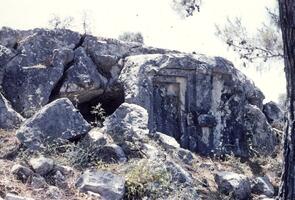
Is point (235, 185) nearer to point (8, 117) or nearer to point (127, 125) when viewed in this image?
point (127, 125)

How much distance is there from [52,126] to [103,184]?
1370mm

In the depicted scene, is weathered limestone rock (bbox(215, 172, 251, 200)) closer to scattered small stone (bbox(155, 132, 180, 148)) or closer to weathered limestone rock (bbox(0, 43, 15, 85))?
scattered small stone (bbox(155, 132, 180, 148))

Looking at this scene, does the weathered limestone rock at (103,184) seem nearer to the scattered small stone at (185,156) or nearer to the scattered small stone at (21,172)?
the scattered small stone at (21,172)

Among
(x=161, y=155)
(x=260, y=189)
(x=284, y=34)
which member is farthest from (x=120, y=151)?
(x=284, y=34)

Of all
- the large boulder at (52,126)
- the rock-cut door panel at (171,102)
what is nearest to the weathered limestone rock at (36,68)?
the large boulder at (52,126)

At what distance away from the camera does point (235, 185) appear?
21.0 ft

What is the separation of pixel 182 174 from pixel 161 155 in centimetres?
36

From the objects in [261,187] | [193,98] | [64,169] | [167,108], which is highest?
[193,98]

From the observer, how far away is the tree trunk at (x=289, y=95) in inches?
143

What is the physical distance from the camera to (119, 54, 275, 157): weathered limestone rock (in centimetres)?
802

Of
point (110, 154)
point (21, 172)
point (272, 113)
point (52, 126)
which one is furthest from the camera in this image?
point (272, 113)

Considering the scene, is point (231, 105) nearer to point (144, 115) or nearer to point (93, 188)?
point (144, 115)

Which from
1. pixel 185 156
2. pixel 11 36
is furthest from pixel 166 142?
pixel 11 36

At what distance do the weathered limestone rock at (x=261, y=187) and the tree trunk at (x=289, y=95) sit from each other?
3170 mm
